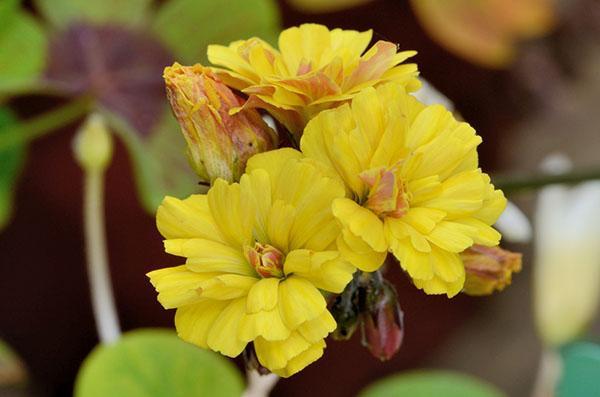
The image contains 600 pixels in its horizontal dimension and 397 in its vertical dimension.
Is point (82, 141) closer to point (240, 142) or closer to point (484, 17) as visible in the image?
point (240, 142)

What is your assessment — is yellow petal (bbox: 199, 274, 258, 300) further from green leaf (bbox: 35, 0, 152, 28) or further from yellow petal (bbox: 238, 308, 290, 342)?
green leaf (bbox: 35, 0, 152, 28)

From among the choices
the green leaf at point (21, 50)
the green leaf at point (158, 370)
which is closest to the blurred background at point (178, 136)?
the green leaf at point (21, 50)

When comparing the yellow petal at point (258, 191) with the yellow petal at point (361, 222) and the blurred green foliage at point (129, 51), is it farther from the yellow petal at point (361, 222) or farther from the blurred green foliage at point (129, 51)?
the blurred green foliage at point (129, 51)

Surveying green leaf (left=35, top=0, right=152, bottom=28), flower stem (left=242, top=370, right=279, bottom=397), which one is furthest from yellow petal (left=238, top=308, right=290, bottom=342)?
green leaf (left=35, top=0, right=152, bottom=28)

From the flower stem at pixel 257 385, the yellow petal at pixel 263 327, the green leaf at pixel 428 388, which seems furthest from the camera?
the green leaf at pixel 428 388

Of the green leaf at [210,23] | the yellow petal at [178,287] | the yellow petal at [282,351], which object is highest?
the green leaf at [210,23]

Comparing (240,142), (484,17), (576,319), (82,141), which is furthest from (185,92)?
(484,17)
